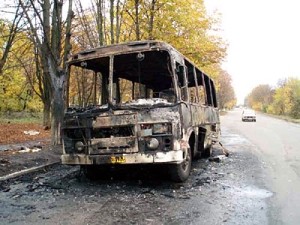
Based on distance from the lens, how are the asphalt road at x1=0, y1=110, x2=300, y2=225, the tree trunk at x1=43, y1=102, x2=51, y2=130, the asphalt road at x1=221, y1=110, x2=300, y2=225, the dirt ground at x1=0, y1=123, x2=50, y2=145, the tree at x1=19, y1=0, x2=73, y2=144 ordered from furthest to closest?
the tree trunk at x1=43, y1=102, x2=51, y2=130 < the dirt ground at x1=0, y1=123, x2=50, y2=145 < the tree at x1=19, y1=0, x2=73, y2=144 < the asphalt road at x1=221, y1=110, x2=300, y2=225 < the asphalt road at x1=0, y1=110, x2=300, y2=225

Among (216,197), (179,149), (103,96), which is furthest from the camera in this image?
(103,96)

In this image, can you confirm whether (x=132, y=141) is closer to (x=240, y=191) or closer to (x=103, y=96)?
(x=103, y=96)

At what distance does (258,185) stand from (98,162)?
3289mm

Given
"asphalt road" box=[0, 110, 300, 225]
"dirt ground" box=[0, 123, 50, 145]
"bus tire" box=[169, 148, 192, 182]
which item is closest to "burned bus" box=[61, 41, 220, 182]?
"bus tire" box=[169, 148, 192, 182]

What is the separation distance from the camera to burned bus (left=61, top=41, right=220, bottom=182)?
7.02 metres

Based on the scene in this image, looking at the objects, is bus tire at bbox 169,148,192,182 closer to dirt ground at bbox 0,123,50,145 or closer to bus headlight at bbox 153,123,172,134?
bus headlight at bbox 153,123,172,134

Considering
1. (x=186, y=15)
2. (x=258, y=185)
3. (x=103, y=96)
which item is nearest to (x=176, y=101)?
(x=103, y=96)

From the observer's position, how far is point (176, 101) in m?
7.24

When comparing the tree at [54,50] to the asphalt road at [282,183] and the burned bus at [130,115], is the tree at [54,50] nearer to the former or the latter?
the burned bus at [130,115]

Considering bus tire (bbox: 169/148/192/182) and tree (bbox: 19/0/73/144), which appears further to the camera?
tree (bbox: 19/0/73/144)

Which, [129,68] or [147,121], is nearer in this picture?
[147,121]

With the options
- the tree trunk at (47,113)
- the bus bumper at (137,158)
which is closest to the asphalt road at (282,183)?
the bus bumper at (137,158)

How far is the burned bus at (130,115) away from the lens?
276 inches

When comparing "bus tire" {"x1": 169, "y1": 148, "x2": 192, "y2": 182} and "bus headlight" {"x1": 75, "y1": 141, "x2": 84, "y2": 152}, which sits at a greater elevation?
"bus headlight" {"x1": 75, "y1": 141, "x2": 84, "y2": 152}
